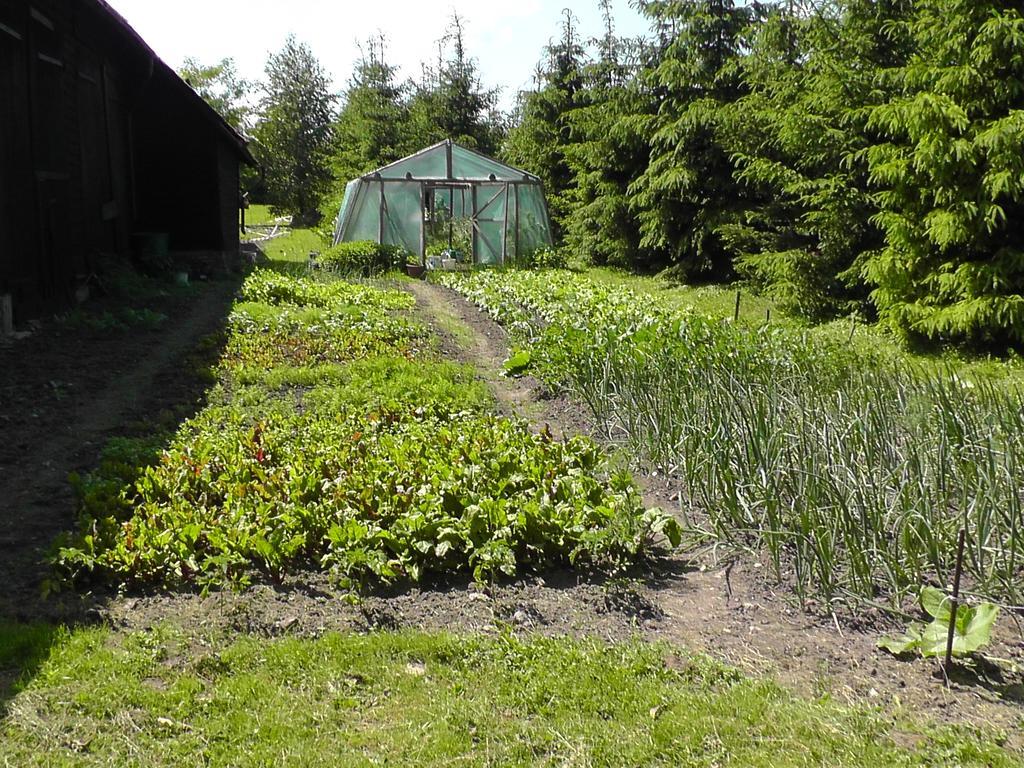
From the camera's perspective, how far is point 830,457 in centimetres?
387

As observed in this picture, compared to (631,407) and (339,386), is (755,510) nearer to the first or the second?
(631,407)

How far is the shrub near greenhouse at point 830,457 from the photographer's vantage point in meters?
3.54

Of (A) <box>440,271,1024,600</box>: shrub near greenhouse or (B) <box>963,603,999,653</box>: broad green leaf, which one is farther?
(A) <box>440,271,1024,600</box>: shrub near greenhouse

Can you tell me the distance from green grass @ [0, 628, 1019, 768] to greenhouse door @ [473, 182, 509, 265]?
60.6 feet

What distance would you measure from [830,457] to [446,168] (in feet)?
59.9

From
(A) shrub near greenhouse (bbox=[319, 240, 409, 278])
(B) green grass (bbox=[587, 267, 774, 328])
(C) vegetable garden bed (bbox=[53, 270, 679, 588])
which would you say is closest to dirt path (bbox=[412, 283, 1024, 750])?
(C) vegetable garden bed (bbox=[53, 270, 679, 588])

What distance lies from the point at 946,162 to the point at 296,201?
116 feet

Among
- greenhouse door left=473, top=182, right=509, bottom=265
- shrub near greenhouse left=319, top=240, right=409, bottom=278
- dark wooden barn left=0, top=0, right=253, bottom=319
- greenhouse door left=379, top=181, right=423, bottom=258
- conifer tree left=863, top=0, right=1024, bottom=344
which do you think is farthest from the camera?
greenhouse door left=473, top=182, right=509, bottom=265

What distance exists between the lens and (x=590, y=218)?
20203mm

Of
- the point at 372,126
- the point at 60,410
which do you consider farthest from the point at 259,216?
the point at 60,410

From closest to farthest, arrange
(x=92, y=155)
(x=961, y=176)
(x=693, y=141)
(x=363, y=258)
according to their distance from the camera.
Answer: (x=961, y=176)
(x=92, y=155)
(x=693, y=141)
(x=363, y=258)

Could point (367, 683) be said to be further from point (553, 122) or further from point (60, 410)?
point (553, 122)

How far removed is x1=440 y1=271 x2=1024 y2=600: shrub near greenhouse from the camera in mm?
3540

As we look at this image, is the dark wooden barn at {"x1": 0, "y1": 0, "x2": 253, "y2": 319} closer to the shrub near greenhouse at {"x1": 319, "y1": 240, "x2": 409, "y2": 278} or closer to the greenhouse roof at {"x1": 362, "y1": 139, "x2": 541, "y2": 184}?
the shrub near greenhouse at {"x1": 319, "y1": 240, "x2": 409, "y2": 278}
